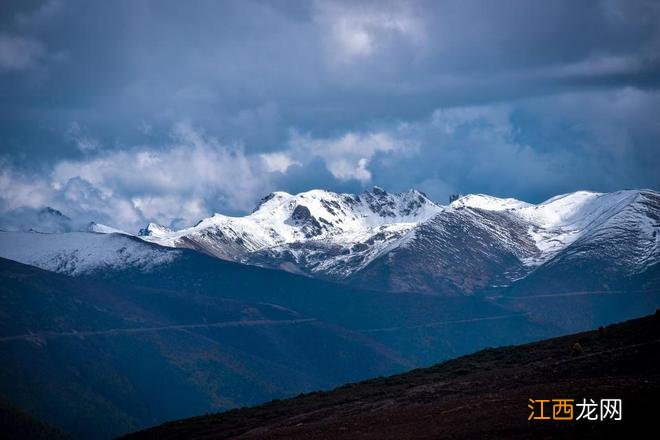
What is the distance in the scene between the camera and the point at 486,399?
93.6 metres

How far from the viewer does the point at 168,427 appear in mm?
150125

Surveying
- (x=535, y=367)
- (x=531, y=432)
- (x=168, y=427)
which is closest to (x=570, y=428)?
(x=531, y=432)

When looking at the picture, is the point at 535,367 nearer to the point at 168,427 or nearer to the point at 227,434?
the point at 227,434

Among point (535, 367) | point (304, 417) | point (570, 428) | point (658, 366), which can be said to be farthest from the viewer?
point (304, 417)

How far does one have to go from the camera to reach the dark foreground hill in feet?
239

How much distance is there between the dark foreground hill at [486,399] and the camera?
72938 millimetres

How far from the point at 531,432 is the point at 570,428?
11.1ft

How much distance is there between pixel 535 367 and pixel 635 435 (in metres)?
49.0

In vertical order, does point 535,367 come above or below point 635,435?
above

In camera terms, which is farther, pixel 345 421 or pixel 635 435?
pixel 345 421

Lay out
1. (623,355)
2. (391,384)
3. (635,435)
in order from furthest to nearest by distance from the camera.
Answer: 1. (391,384)
2. (623,355)
3. (635,435)

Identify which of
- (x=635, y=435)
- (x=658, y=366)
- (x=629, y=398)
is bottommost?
(x=635, y=435)

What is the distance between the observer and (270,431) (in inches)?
4483

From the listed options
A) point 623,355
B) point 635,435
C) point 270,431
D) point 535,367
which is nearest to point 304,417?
point 270,431
